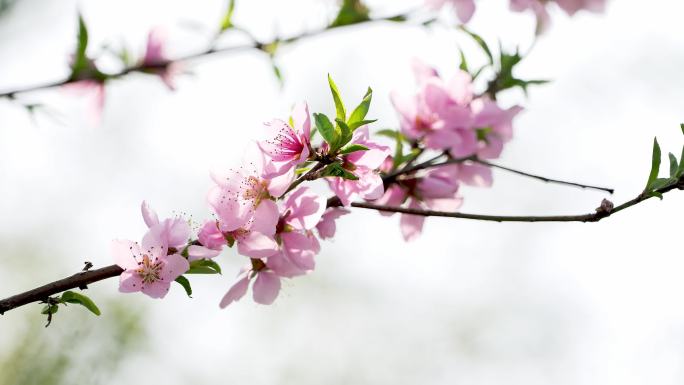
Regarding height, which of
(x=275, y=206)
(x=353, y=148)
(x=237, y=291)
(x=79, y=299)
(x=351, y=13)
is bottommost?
(x=237, y=291)

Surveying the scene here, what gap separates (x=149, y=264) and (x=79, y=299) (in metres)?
0.10

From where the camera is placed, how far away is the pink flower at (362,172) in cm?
99

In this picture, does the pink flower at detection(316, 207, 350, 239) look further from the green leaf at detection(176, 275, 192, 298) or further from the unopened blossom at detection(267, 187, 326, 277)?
the green leaf at detection(176, 275, 192, 298)

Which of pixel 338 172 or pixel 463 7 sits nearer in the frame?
pixel 338 172

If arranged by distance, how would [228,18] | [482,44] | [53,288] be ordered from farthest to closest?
[482,44]
[228,18]
[53,288]

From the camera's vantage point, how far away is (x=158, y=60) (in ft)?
3.88

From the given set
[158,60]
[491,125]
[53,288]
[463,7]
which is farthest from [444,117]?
[53,288]

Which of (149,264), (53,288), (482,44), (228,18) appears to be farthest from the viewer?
(482,44)

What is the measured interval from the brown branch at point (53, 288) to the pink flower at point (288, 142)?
26cm

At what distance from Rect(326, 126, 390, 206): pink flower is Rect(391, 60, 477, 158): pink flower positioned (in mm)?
299

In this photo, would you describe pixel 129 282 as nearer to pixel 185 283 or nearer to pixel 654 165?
pixel 185 283

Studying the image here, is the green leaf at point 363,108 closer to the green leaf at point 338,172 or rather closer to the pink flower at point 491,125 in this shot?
the green leaf at point 338,172

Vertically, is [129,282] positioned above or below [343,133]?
below

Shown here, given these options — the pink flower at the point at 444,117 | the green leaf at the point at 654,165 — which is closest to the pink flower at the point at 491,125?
the pink flower at the point at 444,117
